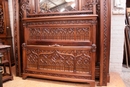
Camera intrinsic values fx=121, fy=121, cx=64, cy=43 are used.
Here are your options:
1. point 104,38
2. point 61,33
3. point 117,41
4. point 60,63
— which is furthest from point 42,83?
point 117,41

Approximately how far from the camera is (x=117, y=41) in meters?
2.66

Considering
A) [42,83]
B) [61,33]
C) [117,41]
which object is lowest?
[42,83]

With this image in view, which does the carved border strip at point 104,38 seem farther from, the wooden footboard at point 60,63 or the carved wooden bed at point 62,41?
the wooden footboard at point 60,63

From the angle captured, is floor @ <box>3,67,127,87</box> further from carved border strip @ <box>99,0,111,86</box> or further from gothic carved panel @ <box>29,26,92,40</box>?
gothic carved panel @ <box>29,26,92,40</box>

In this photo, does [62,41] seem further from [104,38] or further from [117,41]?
[117,41]

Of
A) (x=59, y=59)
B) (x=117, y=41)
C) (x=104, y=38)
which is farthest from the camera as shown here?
(x=117, y=41)

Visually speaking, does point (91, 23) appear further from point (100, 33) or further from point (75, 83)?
point (75, 83)

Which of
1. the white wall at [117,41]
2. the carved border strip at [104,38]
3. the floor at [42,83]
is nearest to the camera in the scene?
the carved border strip at [104,38]

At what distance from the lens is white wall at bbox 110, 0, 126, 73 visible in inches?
103

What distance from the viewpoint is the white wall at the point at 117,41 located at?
8.54 feet

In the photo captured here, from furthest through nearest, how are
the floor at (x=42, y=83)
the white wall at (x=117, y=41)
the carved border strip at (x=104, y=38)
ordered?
the white wall at (x=117, y=41), the floor at (x=42, y=83), the carved border strip at (x=104, y=38)

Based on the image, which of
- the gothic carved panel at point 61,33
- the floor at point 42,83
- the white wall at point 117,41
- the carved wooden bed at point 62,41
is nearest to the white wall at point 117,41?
the white wall at point 117,41

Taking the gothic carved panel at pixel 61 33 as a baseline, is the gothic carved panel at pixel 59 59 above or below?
below

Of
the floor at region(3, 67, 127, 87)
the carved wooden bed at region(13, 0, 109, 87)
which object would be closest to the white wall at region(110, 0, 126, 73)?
the floor at region(3, 67, 127, 87)
